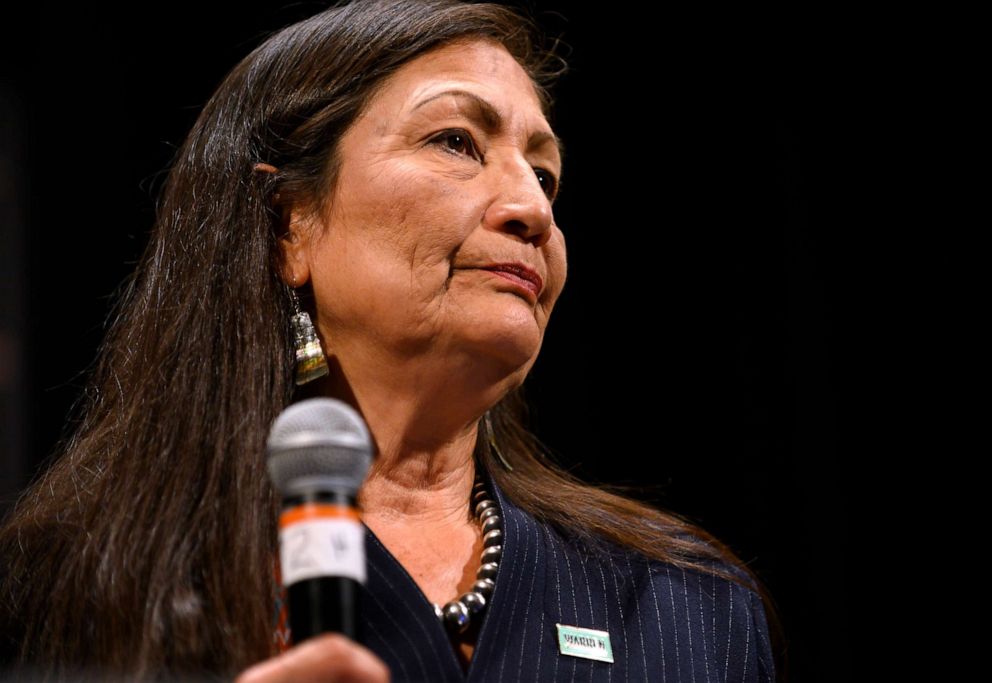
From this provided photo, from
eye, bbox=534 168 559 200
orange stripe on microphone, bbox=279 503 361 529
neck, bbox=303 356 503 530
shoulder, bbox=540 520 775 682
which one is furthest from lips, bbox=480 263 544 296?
orange stripe on microphone, bbox=279 503 361 529

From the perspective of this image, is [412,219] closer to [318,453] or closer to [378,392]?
[378,392]

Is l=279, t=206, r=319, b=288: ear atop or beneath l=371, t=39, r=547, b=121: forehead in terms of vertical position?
beneath

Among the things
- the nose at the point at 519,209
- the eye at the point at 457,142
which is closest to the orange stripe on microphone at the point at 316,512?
the nose at the point at 519,209

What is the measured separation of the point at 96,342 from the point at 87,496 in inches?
43.2

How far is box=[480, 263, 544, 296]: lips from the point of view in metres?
1.88

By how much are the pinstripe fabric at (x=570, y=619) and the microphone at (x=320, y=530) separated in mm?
607

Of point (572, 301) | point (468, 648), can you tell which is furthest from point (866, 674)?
point (468, 648)

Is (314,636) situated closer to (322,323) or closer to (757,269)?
(322,323)

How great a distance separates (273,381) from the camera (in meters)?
1.84

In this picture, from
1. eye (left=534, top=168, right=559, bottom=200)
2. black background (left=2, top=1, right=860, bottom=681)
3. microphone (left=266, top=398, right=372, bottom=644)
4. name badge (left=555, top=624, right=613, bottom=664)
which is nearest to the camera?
microphone (left=266, top=398, right=372, bottom=644)

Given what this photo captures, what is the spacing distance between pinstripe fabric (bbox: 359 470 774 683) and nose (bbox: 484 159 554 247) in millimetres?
440

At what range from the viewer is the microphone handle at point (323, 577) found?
993 mm

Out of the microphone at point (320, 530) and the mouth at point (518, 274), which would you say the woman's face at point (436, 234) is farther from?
the microphone at point (320, 530)

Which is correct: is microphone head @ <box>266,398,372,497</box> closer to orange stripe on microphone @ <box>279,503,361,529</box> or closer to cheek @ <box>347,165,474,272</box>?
orange stripe on microphone @ <box>279,503,361,529</box>
